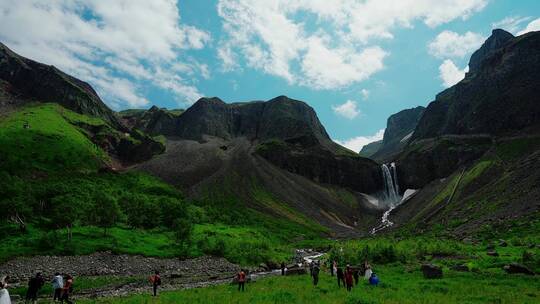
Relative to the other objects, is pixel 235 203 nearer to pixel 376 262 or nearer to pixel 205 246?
pixel 205 246

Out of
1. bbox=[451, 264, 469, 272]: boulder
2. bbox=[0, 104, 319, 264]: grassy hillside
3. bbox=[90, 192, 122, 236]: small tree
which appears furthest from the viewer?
bbox=[90, 192, 122, 236]: small tree

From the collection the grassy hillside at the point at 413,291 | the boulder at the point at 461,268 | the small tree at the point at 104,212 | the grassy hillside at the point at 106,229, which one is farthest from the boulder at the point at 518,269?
the small tree at the point at 104,212

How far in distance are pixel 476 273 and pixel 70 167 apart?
193 m

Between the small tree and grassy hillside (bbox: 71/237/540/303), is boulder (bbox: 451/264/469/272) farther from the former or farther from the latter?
the small tree

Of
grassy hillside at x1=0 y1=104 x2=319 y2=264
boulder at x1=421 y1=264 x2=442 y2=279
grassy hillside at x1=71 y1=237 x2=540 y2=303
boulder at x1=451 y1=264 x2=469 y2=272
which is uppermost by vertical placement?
grassy hillside at x1=0 y1=104 x2=319 y2=264

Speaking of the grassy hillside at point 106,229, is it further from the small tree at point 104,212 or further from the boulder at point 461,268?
the boulder at point 461,268

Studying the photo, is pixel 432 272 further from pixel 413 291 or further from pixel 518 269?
pixel 413 291

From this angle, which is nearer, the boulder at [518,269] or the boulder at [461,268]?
the boulder at [518,269]

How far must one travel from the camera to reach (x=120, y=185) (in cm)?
18438

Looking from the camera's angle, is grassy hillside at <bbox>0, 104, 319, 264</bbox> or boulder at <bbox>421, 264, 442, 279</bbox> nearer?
boulder at <bbox>421, 264, 442, 279</bbox>

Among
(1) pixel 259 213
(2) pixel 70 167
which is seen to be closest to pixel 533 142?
(1) pixel 259 213

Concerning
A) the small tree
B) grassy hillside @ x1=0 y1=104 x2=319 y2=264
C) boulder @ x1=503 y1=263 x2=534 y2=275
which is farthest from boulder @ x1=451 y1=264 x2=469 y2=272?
the small tree

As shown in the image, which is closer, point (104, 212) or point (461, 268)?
point (461, 268)

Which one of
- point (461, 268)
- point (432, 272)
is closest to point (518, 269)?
point (461, 268)
